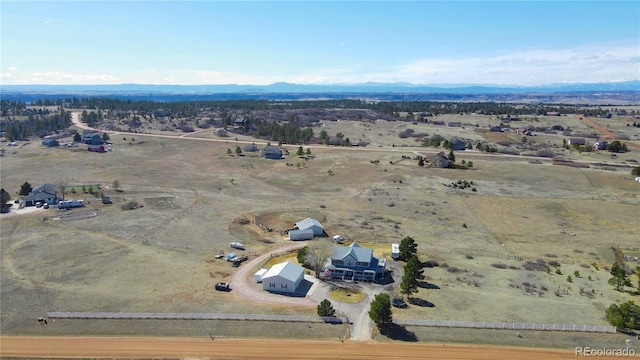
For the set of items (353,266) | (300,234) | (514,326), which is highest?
(300,234)

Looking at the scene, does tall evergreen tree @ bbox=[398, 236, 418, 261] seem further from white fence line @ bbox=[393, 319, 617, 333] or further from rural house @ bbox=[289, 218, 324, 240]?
white fence line @ bbox=[393, 319, 617, 333]

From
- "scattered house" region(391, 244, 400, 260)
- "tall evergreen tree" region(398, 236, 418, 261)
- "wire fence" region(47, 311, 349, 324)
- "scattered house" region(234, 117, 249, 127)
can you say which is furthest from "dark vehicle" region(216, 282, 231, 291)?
"scattered house" region(234, 117, 249, 127)

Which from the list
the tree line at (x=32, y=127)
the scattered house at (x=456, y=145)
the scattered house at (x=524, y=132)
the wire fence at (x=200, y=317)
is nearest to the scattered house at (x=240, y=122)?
the tree line at (x=32, y=127)

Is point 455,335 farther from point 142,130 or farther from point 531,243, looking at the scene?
point 142,130

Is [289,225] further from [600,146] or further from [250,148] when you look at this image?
[600,146]

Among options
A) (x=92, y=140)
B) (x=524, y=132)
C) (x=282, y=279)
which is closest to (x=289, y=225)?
(x=282, y=279)

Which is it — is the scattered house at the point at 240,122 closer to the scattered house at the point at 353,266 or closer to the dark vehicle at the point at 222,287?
the scattered house at the point at 353,266

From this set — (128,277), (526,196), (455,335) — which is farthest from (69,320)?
(526,196)
